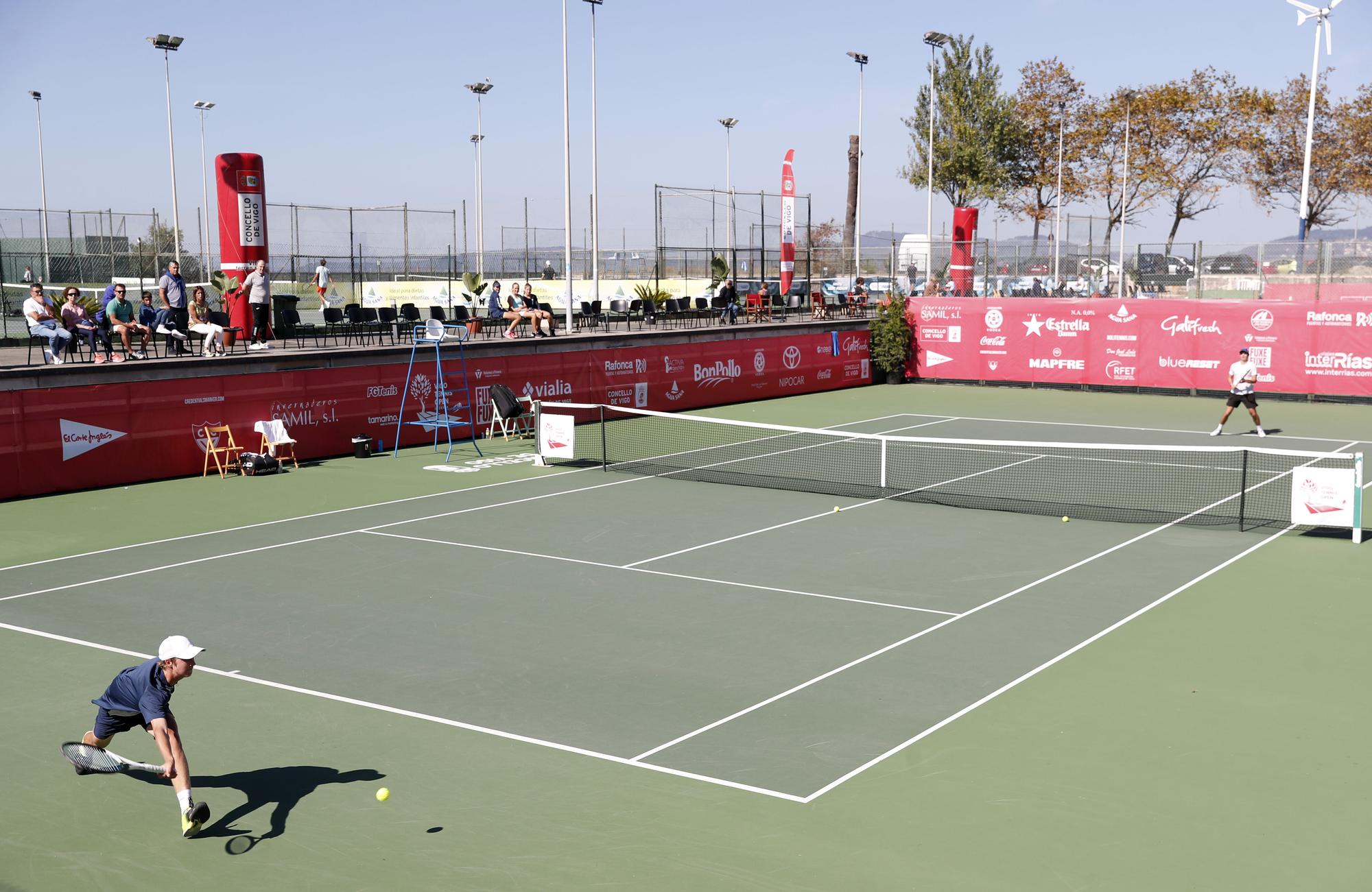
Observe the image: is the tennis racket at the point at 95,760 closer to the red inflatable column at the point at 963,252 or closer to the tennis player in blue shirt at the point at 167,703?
the tennis player in blue shirt at the point at 167,703

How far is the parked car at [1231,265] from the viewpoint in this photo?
121ft

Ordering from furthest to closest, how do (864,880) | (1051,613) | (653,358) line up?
(653,358)
(1051,613)
(864,880)

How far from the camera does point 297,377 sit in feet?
76.7

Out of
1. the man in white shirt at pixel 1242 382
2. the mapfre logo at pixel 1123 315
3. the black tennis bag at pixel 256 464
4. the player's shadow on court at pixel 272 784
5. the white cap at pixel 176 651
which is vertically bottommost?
the player's shadow on court at pixel 272 784

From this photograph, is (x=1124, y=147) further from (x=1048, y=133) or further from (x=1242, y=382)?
(x=1242, y=382)

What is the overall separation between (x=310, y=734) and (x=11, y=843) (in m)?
2.29

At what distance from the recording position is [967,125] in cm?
6112

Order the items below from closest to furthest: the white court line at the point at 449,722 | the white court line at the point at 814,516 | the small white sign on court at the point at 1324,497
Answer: the white court line at the point at 449,722, the white court line at the point at 814,516, the small white sign on court at the point at 1324,497

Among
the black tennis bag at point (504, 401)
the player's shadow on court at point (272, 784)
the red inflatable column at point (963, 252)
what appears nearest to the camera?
the player's shadow on court at point (272, 784)

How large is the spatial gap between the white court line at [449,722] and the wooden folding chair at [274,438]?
32.6 feet

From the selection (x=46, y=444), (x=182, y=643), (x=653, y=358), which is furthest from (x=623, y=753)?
(x=653, y=358)

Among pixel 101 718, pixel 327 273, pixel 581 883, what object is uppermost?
pixel 327 273

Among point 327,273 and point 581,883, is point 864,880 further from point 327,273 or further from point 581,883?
point 327,273

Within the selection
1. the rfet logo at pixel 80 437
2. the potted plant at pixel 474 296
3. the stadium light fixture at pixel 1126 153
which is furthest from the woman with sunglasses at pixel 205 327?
the stadium light fixture at pixel 1126 153
